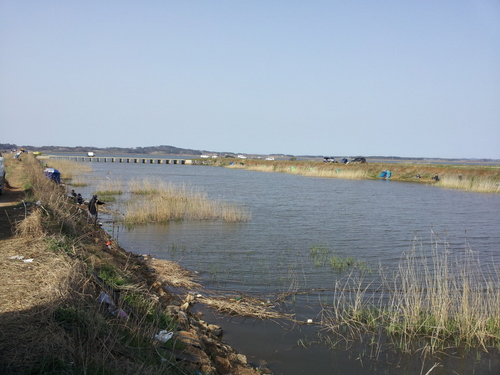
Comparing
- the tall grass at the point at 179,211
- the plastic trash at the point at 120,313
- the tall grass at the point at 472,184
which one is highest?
the tall grass at the point at 472,184

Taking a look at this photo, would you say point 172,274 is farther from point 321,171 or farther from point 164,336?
point 321,171

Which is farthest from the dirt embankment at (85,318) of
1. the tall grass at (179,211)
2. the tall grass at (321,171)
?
the tall grass at (321,171)

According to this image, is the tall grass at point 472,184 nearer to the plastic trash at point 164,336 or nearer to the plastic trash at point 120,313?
the plastic trash at point 164,336

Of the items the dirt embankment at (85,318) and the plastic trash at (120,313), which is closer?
the dirt embankment at (85,318)

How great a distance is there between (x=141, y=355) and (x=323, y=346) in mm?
3944

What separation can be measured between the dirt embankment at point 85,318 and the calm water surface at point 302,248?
0.85 meters

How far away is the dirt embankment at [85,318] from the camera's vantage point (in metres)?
4.21

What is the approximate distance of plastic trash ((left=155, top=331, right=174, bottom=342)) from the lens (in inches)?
222

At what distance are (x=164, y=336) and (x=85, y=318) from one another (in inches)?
48.6

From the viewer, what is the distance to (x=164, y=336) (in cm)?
575

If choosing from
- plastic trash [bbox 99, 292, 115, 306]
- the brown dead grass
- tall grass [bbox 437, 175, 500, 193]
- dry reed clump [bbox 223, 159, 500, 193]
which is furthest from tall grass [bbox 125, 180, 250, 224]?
dry reed clump [bbox 223, 159, 500, 193]

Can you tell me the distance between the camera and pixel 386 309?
9.15m

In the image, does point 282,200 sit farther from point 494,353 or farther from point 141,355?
point 141,355

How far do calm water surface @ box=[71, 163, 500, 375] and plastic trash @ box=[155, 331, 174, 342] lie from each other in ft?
6.19
